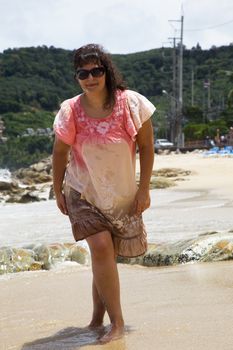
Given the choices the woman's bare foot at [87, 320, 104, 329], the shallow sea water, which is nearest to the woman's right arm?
the woman's bare foot at [87, 320, 104, 329]

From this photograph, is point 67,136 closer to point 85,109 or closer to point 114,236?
point 85,109

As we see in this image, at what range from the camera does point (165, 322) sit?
3504 mm

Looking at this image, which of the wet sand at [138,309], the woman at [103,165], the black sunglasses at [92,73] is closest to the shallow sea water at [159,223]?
the wet sand at [138,309]

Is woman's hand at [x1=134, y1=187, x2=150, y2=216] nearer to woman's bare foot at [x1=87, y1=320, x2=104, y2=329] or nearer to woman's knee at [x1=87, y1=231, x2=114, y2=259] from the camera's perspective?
woman's knee at [x1=87, y1=231, x2=114, y2=259]

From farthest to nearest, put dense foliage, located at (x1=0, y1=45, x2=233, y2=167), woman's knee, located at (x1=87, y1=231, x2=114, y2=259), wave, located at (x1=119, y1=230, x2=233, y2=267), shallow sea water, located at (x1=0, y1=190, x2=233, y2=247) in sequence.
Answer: dense foliage, located at (x1=0, y1=45, x2=233, y2=167) < shallow sea water, located at (x1=0, y1=190, x2=233, y2=247) < wave, located at (x1=119, y1=230, x2=233, y2=267) < woman's knee, located at (x1=87, y1=231, x2=114, y2=259)

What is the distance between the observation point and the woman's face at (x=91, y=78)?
3.52 m

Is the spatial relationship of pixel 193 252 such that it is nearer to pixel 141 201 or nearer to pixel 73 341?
pixel 141 201

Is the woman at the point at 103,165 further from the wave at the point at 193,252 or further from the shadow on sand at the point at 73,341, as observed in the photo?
the wave at the point at 193,252

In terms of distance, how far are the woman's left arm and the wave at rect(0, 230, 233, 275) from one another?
2153 millimetres

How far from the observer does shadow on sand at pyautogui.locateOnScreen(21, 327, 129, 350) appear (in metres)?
3.22

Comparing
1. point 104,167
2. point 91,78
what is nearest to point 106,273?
point 104,167

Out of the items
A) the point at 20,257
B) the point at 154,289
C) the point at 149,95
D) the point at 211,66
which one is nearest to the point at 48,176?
the point at 20,257

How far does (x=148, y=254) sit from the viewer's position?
6.10 metres

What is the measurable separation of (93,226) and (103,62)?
34.3 inches
